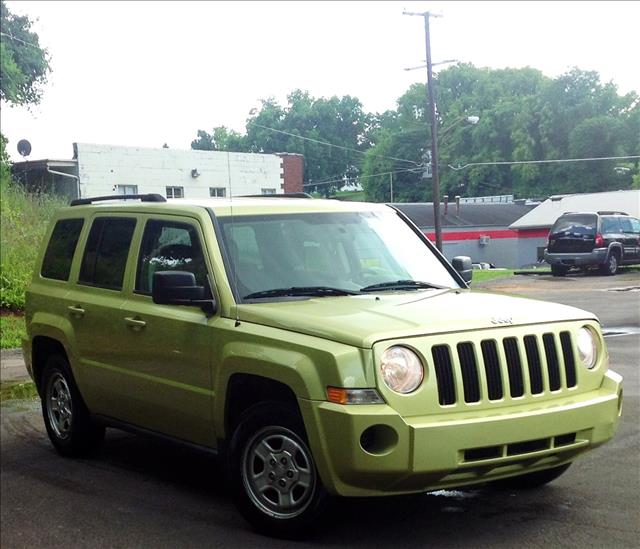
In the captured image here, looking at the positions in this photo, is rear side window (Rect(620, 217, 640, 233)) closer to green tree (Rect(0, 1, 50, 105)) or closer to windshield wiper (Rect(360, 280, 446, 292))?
windshield wiper (Rect(360, 280, 446, 292))

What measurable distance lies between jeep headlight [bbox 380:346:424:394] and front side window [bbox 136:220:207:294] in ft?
4.66

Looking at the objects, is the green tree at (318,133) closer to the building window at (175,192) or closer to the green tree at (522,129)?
the green tree at (522,129)

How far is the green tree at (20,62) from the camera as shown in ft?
16.4

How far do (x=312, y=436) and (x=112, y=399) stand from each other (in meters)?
2.05

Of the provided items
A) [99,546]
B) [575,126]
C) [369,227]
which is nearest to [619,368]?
[369,227]

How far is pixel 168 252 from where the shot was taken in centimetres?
608

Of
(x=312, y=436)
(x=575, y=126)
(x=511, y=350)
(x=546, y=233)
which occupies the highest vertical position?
(x=575, y=126)

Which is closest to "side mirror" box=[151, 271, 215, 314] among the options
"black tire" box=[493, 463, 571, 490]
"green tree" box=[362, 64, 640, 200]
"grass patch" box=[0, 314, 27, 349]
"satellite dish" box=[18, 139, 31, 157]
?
"satellite dish" box=[18, 139, 31, 157]

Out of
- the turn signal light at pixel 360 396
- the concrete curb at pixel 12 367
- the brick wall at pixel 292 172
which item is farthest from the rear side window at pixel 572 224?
the concrete curb at pixel 12 367

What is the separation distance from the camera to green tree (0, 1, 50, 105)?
5000mm

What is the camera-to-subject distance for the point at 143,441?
7441 mm

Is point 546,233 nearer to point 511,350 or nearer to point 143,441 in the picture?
point 511,350

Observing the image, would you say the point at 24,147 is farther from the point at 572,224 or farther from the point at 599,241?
the point at 599,241

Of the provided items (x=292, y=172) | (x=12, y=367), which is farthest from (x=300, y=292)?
(x=12, y=367)
